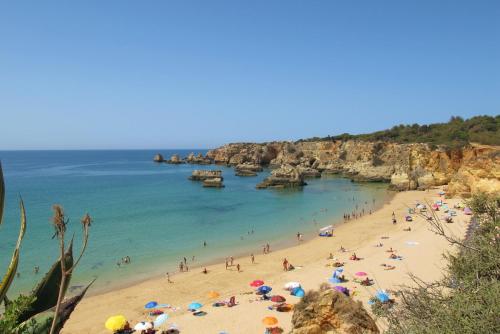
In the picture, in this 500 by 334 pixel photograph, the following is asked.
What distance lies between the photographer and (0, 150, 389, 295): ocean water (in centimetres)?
2311

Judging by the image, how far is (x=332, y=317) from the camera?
9.98 meters

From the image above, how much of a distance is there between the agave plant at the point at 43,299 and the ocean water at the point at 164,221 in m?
17.4

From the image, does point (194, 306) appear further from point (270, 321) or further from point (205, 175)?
point (205, 175)

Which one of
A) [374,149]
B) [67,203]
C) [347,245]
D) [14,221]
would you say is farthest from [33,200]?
[374,149]

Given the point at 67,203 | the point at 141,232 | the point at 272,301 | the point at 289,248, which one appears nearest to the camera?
the point at 272,301

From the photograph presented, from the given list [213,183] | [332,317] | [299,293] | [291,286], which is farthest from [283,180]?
[332,317]

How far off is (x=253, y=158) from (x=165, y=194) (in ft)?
146

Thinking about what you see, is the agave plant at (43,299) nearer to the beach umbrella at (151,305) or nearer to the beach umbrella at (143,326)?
the beach umbrella at (143,326)

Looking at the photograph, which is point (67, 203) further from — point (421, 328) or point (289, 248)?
point (421, 328)

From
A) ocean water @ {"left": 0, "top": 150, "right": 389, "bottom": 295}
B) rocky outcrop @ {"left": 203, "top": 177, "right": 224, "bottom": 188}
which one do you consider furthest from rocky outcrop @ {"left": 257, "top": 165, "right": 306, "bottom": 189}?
rocky outcrop @ {"left": 203, "top": 177, "right": 224, "bottom": 188}

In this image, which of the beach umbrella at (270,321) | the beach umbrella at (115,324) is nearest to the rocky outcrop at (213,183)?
the beach umbrella at (115,324)

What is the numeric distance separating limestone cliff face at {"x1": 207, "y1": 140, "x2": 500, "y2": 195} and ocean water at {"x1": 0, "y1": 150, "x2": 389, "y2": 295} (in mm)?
5127

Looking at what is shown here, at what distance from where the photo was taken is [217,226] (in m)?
33.2

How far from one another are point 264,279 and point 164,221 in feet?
59.1
